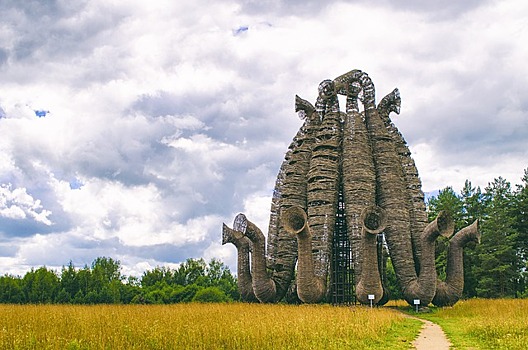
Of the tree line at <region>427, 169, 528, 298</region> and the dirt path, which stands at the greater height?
the tree line at <region>427, 169, 528, 298</region>

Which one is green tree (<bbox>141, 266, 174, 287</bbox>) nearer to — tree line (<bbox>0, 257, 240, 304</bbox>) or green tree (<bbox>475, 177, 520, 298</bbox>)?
tree line (<bbox>0, 257, 240, 304</bbox>)

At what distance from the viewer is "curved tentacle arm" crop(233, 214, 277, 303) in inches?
Answer: 774

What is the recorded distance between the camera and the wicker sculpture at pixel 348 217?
60.2 ft

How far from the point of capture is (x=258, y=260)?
64.6 ft

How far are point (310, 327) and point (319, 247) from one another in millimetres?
9793

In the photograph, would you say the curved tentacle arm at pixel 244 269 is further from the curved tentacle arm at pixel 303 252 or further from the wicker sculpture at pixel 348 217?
the curved tentacle arm at pixel 303 252

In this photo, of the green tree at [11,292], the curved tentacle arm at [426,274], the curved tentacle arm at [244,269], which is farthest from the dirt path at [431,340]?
the green tree at [11,292]

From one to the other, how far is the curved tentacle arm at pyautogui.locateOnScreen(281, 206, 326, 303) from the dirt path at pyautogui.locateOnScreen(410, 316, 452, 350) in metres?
4.86

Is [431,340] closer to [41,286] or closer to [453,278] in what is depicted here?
[453,278]

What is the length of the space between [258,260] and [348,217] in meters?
3.80

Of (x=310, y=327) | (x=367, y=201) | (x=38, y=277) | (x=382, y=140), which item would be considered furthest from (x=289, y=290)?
(x=38, y=277)

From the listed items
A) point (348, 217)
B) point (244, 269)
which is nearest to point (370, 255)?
point (348, 217)

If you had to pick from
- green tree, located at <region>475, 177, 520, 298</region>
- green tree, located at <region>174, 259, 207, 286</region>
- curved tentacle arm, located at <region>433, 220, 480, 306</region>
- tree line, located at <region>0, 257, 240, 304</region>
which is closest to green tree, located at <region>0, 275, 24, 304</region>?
tree line, located at <region>0, 257, 240, 304</region>

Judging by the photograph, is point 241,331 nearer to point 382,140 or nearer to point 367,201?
point 367,201
